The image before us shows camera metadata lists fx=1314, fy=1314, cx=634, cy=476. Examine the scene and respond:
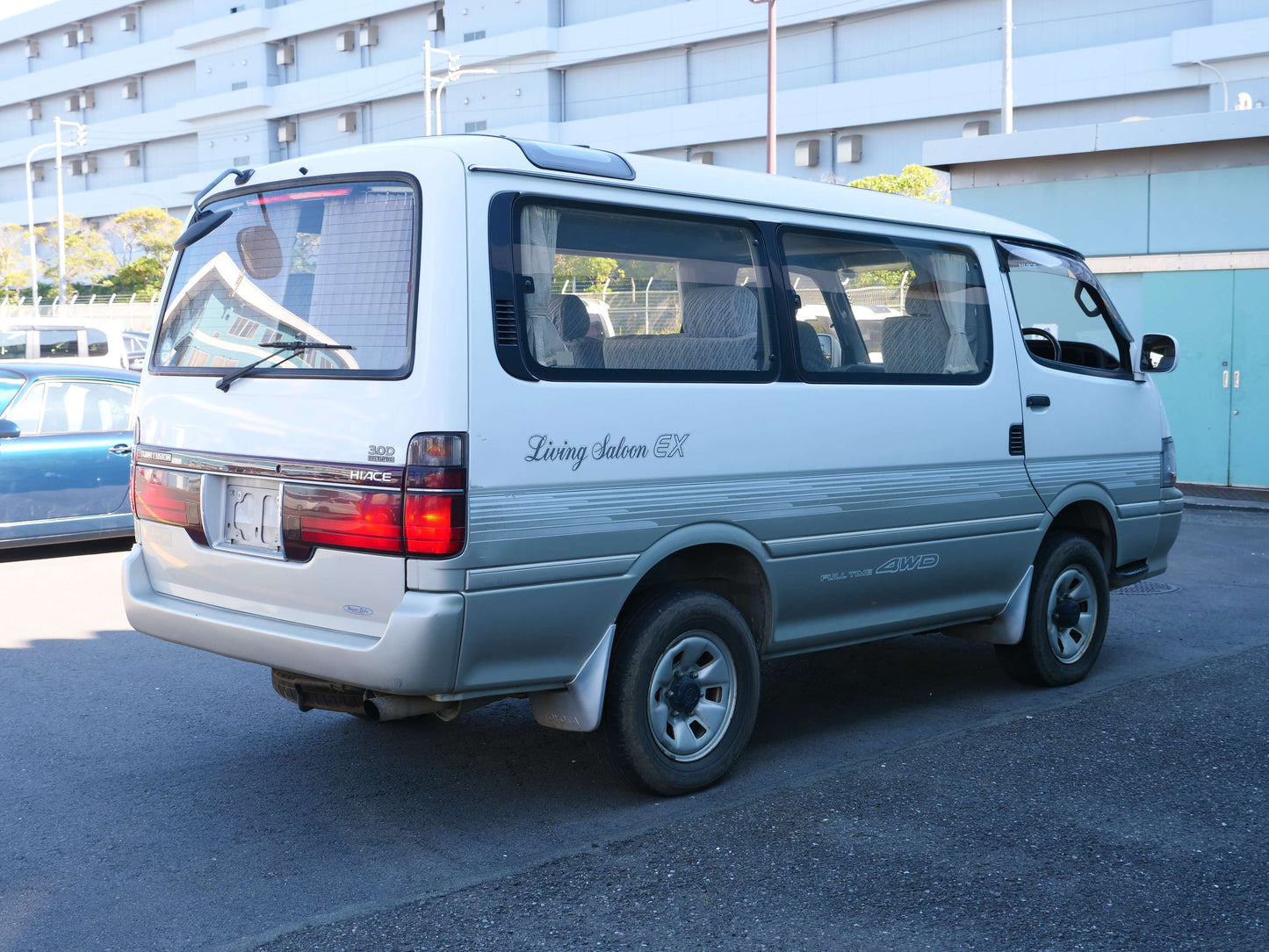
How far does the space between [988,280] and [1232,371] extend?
10302 millimetres

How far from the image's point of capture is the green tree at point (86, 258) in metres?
59.2

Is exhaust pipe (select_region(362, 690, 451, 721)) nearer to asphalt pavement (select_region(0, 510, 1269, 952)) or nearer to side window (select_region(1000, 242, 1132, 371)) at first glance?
asphalt pavement (select_region(0, 510, 1269, 952))

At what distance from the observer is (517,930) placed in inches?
143

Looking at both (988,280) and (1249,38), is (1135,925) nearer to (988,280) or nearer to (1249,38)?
(988,280)

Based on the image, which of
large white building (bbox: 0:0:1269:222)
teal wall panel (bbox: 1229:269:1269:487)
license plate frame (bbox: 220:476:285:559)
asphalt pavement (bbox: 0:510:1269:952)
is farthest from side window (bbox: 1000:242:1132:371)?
large white building (bbox: 0:0:1269:222)

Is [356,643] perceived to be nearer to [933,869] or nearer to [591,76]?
[933,869]

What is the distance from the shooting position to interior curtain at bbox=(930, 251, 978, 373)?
5672 mm

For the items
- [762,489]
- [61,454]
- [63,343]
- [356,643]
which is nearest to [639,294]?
[762,489]

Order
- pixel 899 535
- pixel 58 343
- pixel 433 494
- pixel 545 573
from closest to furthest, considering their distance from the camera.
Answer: pixel 433 494
pixel 545 573
pixel 899 535
pixel 58 343

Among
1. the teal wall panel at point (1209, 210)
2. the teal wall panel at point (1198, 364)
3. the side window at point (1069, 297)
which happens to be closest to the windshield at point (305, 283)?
the side window at point (1069, 297)

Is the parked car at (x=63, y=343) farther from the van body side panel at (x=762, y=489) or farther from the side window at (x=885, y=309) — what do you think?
the van body side panel at (x=762, y=489)

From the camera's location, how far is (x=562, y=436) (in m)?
4.20

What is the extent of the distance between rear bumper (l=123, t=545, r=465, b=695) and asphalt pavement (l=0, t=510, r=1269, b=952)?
598 mm

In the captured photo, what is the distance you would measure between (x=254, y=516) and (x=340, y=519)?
1.51 feet
